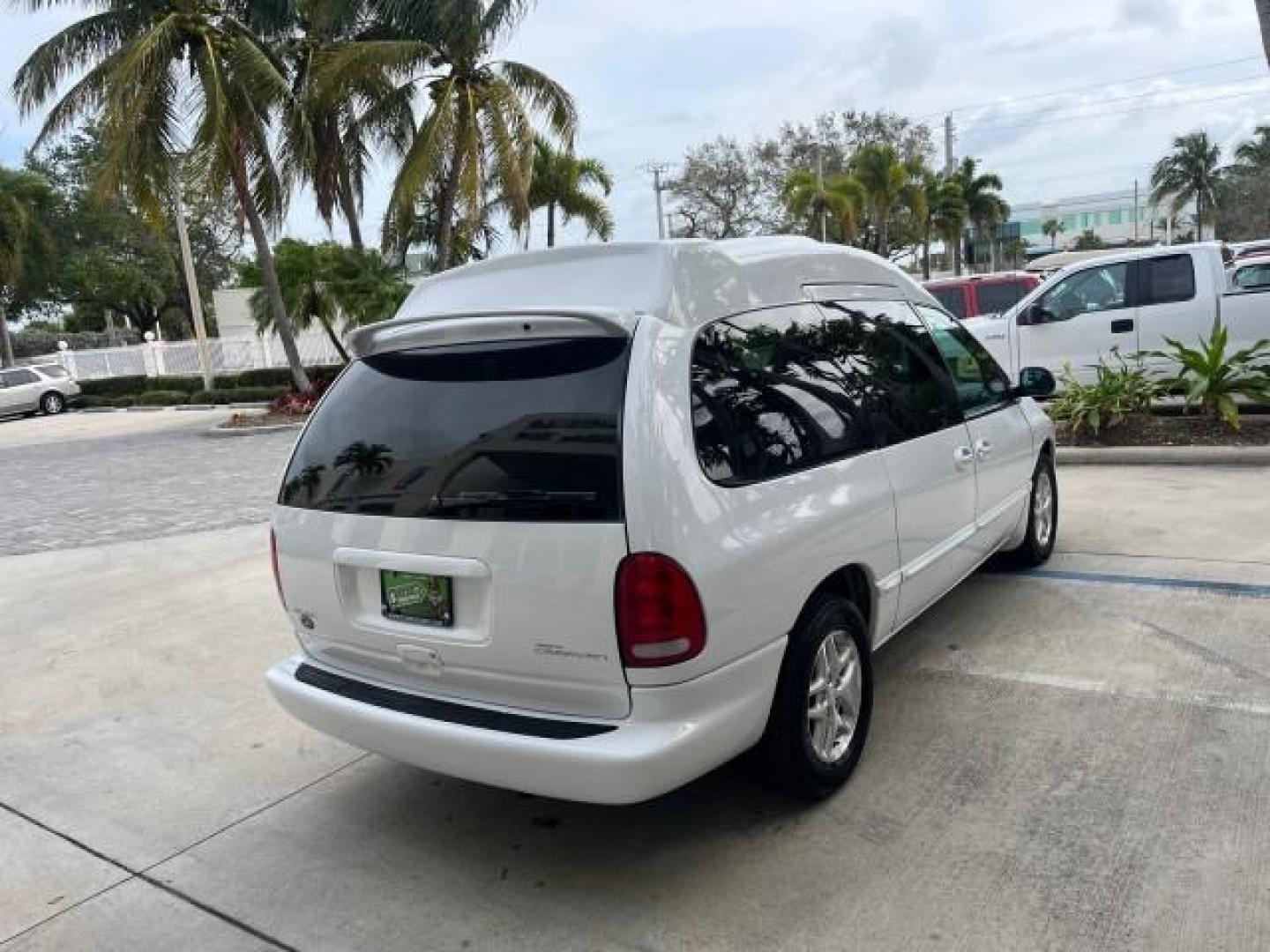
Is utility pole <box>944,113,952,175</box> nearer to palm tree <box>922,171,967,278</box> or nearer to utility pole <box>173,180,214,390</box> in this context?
palm tree <box>922,171,967,278</box>

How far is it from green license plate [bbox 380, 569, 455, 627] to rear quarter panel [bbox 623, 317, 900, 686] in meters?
0.63

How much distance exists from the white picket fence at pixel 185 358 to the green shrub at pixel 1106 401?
2397cm

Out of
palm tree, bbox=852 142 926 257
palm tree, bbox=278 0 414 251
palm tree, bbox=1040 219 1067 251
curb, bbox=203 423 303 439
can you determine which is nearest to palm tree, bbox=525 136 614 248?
palm tree, bbox=278 0 414 251

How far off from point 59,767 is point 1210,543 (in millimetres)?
6014

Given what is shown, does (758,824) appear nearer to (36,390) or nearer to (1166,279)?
(1166,279)

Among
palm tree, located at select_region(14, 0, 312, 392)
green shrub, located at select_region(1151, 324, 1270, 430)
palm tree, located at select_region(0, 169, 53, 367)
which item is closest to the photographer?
green shrub, located at select_region(1151, 324, 1270, 430)

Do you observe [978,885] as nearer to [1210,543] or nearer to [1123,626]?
[1123,626]

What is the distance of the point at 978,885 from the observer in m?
2.81

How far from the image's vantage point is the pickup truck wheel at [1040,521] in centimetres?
546

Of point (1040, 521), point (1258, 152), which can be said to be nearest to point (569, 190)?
point (1040, 521)

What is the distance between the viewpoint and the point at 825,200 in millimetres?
33719

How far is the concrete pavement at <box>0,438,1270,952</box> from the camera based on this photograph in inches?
109

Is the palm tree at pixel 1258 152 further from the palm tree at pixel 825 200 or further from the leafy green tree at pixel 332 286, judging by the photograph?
the leafy green tree at pixel 332 286

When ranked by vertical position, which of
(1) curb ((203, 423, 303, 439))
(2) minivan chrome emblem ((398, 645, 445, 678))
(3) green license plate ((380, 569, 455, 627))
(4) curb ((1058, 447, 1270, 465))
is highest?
(3) green license plate ((380, 569, 455, 627))
